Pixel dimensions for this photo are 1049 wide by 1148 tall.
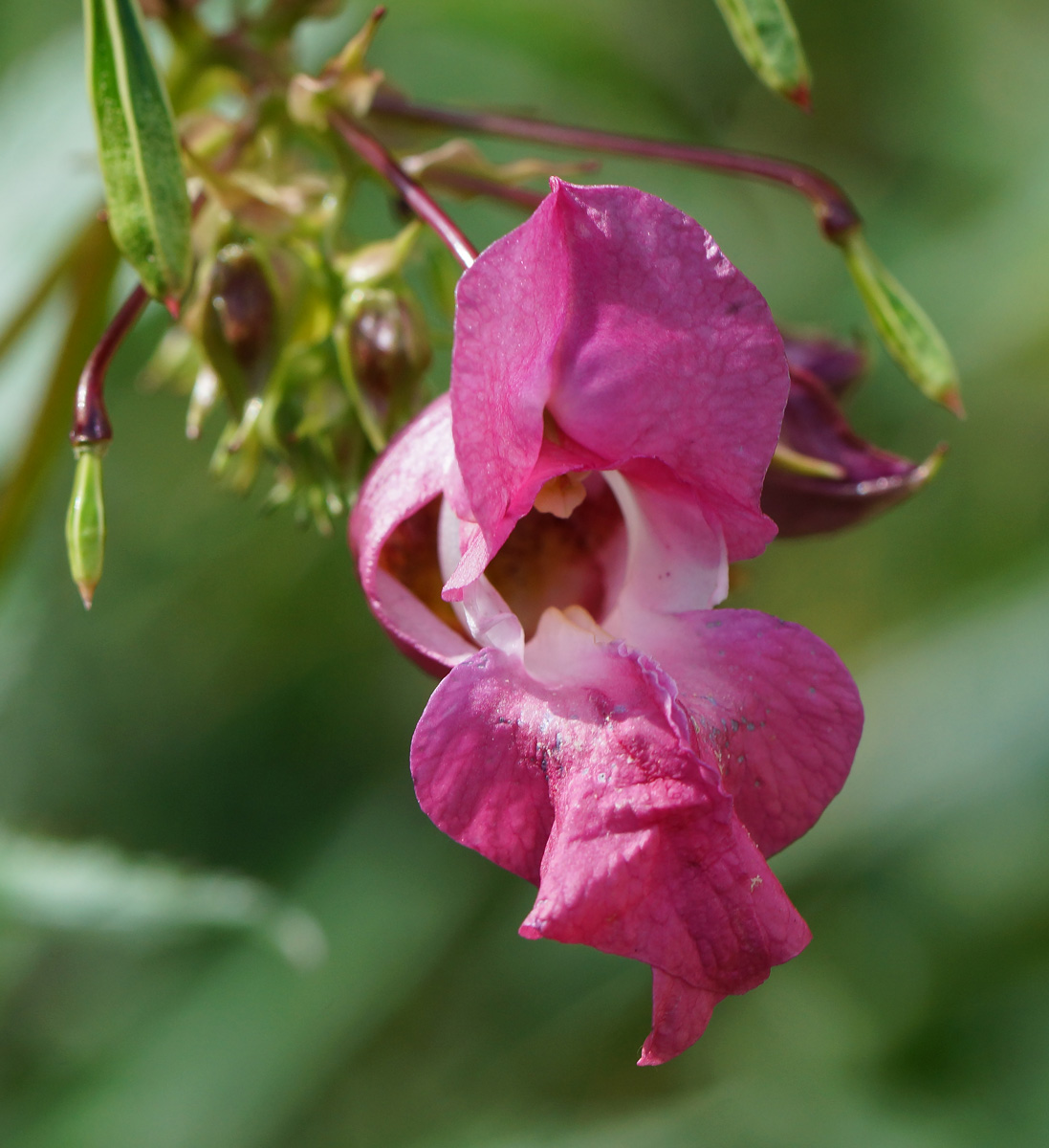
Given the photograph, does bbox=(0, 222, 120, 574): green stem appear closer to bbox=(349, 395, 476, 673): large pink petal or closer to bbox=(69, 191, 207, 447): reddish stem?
bbox=(69, 191, 207, 447): reddish stem

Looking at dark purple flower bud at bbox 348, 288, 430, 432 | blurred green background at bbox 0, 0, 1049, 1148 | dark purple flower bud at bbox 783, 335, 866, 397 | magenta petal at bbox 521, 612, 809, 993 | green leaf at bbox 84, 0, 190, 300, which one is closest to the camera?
magenta petal at bbox 521, 612, 809, 993

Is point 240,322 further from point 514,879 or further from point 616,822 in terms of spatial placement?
point 514,879

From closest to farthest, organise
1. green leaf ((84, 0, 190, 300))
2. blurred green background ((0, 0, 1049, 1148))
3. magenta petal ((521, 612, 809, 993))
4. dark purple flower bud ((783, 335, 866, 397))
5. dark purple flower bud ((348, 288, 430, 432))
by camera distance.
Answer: magenta petal ((521, 612, 809, 993)) → green leaf ((84, 0, 190, 300)) → dark purple flower bud ((348, 288, 430, 432)) → dark purple flower bud ((783, 335, 866, 397)) → blurred green background ((0, 0, 1049, 1148))

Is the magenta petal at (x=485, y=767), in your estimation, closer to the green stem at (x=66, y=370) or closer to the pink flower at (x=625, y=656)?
the pink flower at (x=625, y=656)

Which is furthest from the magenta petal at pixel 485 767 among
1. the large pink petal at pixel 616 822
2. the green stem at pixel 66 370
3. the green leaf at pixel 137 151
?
the green stem at pixel 66 370

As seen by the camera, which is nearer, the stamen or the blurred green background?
the stamen

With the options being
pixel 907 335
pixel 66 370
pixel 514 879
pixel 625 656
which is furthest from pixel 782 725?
pixel 514 879

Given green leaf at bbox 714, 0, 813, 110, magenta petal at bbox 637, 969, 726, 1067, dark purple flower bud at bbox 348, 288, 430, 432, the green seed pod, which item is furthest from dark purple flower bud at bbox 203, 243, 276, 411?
magenta petal at bbox 637, 969, 726, 1067
